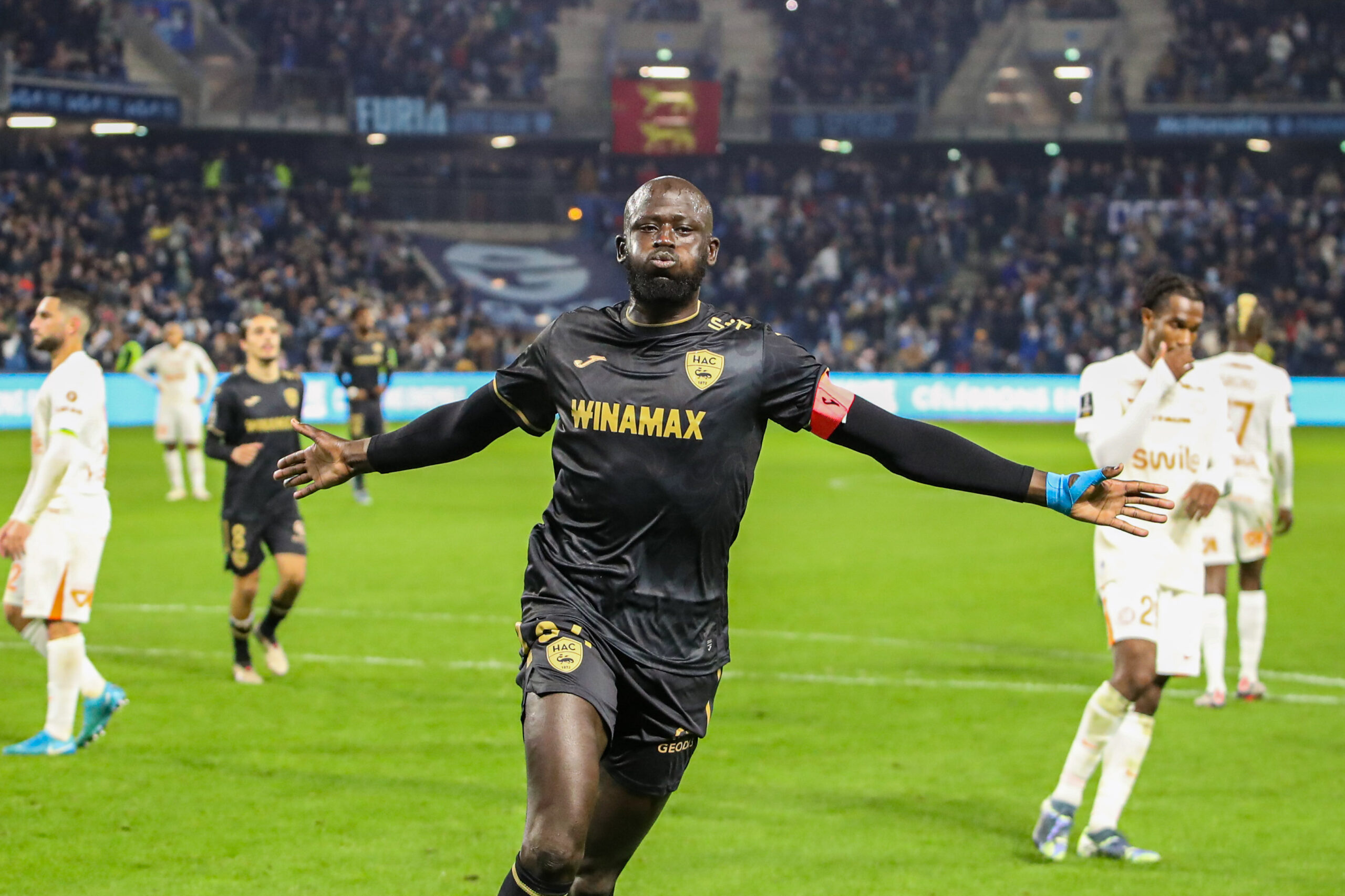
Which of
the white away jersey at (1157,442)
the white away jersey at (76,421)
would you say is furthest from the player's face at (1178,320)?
the white away jersey at (76,421)

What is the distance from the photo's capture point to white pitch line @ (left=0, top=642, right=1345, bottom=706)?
9.86 m

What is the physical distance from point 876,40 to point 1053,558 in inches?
1283

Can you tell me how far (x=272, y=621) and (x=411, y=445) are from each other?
19.1ft

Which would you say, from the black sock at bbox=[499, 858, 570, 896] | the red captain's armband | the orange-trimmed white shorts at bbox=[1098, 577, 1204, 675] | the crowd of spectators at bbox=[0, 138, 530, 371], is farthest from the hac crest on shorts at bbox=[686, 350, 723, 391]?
the crowd of spectators at bbox=[0, 138, 530, 371]

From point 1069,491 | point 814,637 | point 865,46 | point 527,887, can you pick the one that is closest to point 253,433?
point 814,637

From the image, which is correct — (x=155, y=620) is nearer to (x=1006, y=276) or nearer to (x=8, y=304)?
(x=8, y=304)

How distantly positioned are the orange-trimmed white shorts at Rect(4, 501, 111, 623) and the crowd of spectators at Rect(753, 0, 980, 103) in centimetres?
3795

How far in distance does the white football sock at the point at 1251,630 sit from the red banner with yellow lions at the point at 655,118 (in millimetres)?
34304

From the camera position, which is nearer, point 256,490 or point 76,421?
point 76,421

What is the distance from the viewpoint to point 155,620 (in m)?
11.9

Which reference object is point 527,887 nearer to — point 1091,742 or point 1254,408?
point 1091,742

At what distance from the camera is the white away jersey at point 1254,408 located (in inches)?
391

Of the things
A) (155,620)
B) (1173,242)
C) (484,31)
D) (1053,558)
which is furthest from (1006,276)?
(155,620)

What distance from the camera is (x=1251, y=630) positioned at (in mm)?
9906
